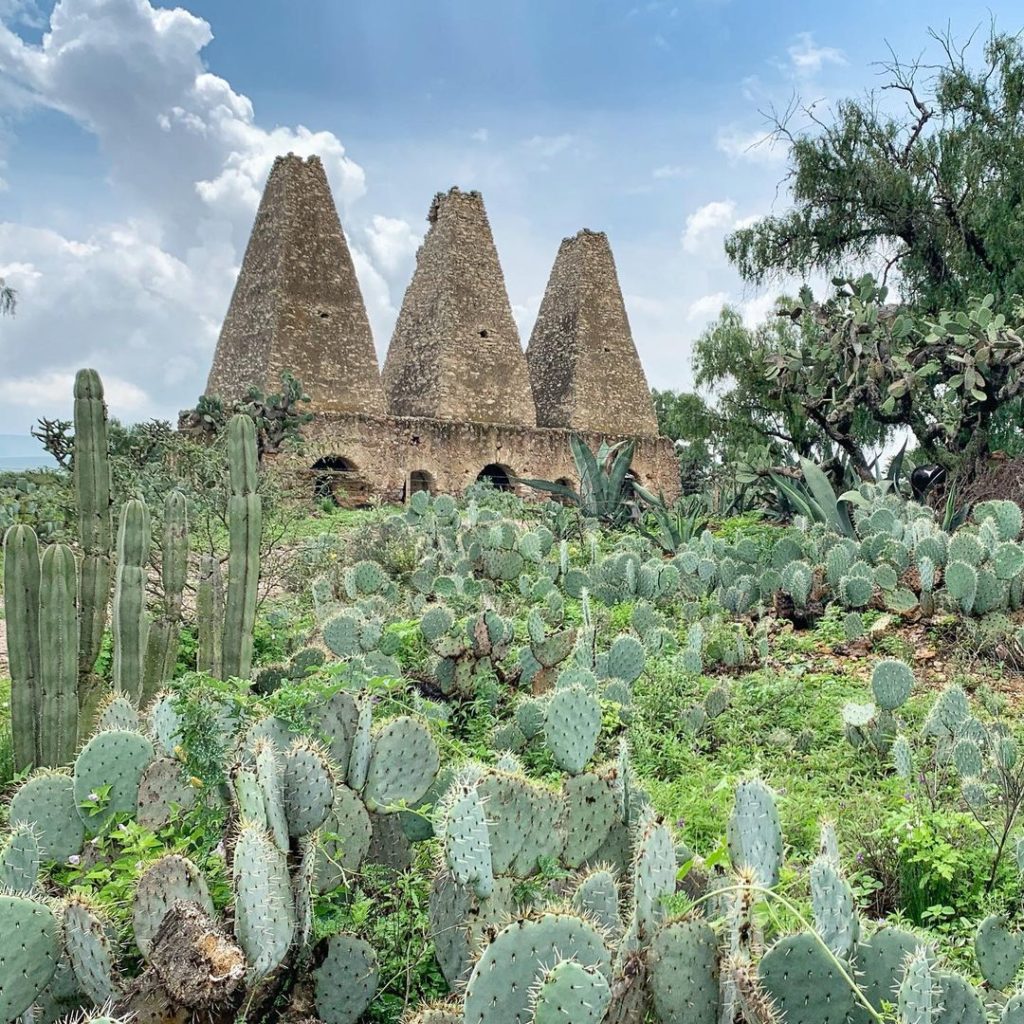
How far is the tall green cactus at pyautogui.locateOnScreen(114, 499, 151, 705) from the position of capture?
4.36m

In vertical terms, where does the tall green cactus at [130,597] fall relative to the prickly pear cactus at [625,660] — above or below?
above

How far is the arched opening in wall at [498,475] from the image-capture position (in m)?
18.3

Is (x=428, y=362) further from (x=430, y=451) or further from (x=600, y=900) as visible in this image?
(x=600, y=900)

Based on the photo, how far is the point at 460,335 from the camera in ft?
59.6

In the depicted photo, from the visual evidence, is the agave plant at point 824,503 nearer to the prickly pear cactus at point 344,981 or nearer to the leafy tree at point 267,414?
the prickly pear cactus at point 344,981

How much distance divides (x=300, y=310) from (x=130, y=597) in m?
13.0

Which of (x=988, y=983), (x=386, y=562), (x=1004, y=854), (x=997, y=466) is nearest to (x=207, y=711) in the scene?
(x=988, y=983)

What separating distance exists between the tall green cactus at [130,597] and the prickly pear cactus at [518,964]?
324cm

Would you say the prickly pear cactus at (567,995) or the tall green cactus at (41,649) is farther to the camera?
the tall green cactus at (41,649)

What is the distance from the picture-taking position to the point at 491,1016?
1595 mm

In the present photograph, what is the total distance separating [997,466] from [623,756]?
26.9 feet

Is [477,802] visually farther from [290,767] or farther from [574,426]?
[574,426]

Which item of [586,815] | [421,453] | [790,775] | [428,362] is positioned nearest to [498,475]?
[421,453]

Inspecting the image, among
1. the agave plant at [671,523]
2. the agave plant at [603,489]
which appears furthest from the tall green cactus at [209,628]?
the agave plant at [603,489]
